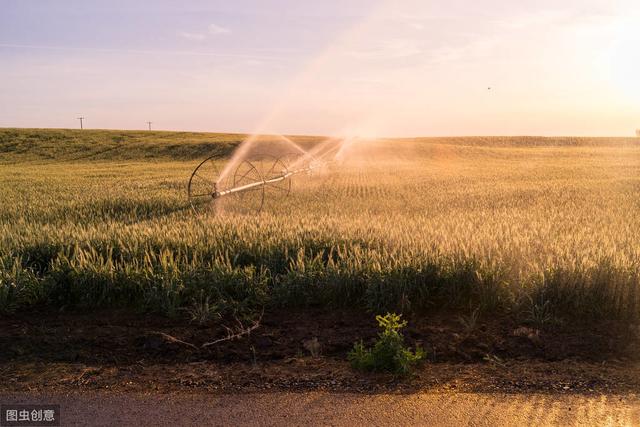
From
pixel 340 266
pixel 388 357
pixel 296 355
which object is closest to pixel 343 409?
pixel 388 357

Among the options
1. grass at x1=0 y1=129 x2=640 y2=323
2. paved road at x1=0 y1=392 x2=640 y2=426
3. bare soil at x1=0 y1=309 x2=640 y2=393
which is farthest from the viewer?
grass at x1=0 y1=129 x2=640 y2=323

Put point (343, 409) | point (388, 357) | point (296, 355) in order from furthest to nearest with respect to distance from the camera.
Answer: point (296, 355) → point (388, 357) → point (343, 409)

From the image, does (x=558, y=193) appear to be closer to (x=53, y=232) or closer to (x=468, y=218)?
(x=468, y=218)

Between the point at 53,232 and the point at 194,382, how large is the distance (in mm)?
5500

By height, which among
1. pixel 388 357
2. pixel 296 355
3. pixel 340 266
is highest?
pixel 340 266

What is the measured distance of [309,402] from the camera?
3.79 metres

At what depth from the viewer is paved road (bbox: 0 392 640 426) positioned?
11.6 feet

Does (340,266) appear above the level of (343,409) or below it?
above

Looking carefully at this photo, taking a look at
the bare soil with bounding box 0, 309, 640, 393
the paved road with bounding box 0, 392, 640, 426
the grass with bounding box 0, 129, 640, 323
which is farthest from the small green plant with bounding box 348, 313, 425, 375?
the grass with bounding box 0, 129, 640, 323

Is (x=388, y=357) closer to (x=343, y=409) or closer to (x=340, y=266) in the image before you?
(x=343, y=409)

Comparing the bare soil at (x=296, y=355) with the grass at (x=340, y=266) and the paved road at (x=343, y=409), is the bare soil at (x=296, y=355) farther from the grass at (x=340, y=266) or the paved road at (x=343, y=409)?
the grass at (x=340, y=266)

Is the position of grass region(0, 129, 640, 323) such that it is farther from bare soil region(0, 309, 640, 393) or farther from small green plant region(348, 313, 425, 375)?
small green plant region(348, 313, 425, 375)

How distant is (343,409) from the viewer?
12.0ft

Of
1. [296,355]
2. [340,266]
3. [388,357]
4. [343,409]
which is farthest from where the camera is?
[340,266]
